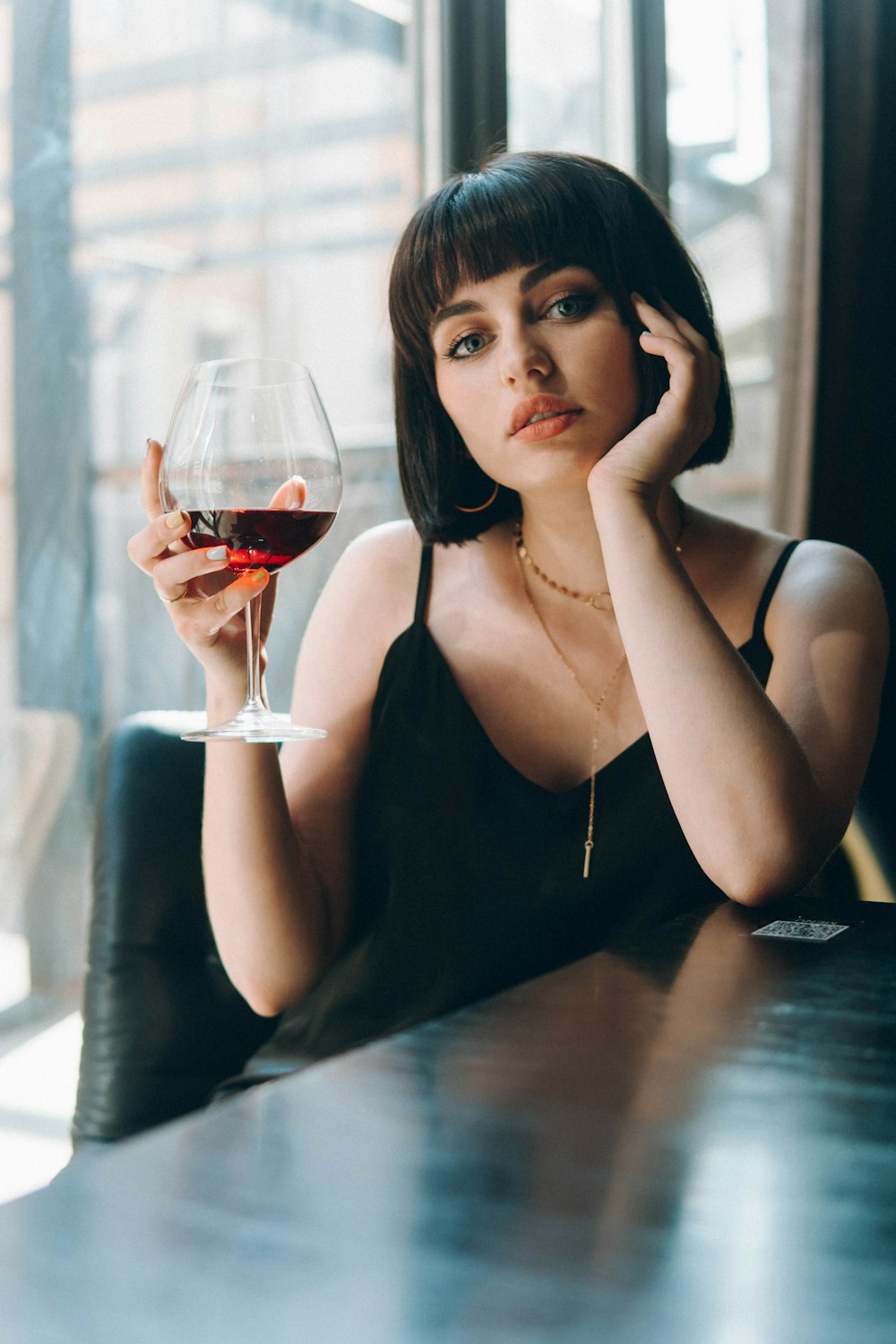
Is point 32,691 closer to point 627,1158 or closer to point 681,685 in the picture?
point 681,685

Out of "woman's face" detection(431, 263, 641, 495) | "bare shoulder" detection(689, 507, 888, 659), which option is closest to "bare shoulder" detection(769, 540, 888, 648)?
→ "bare shoulder" detection(689, 507, 888, 659)

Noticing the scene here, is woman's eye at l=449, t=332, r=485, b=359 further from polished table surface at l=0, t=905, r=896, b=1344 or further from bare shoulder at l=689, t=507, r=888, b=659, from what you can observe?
polished table surface at l=0, t=905, r=896, b=1344

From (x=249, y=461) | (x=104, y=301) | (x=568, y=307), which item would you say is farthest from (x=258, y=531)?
(x=104, y=301)

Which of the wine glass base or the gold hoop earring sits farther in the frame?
the gold hoop earring

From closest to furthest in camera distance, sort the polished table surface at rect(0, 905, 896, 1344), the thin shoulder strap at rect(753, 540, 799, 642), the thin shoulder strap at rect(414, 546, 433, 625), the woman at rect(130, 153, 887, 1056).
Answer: the polished table surface at rect(0, 905, 896, 1344) < the woman at rect(130, 153, 887, 1056) < the thin shoulder strap at rect(753, 540, 799, 642) < the thin shoulder strap at rect(414, 546, 433, 625)

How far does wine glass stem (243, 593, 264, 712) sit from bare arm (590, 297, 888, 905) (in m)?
0.35

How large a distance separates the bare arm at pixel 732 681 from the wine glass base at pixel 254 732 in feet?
1.19

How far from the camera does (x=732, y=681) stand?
111 centimetres

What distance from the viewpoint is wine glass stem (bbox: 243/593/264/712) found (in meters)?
0.98

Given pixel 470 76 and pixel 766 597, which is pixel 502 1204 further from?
pixel 470 76

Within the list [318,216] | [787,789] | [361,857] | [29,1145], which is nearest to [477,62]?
[318,216]

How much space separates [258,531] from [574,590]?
2.19 feet

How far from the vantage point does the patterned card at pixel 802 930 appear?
0.81 metres

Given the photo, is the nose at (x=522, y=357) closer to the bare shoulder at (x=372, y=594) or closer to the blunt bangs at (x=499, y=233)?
the blunt bangs at (x=499, y=233)
